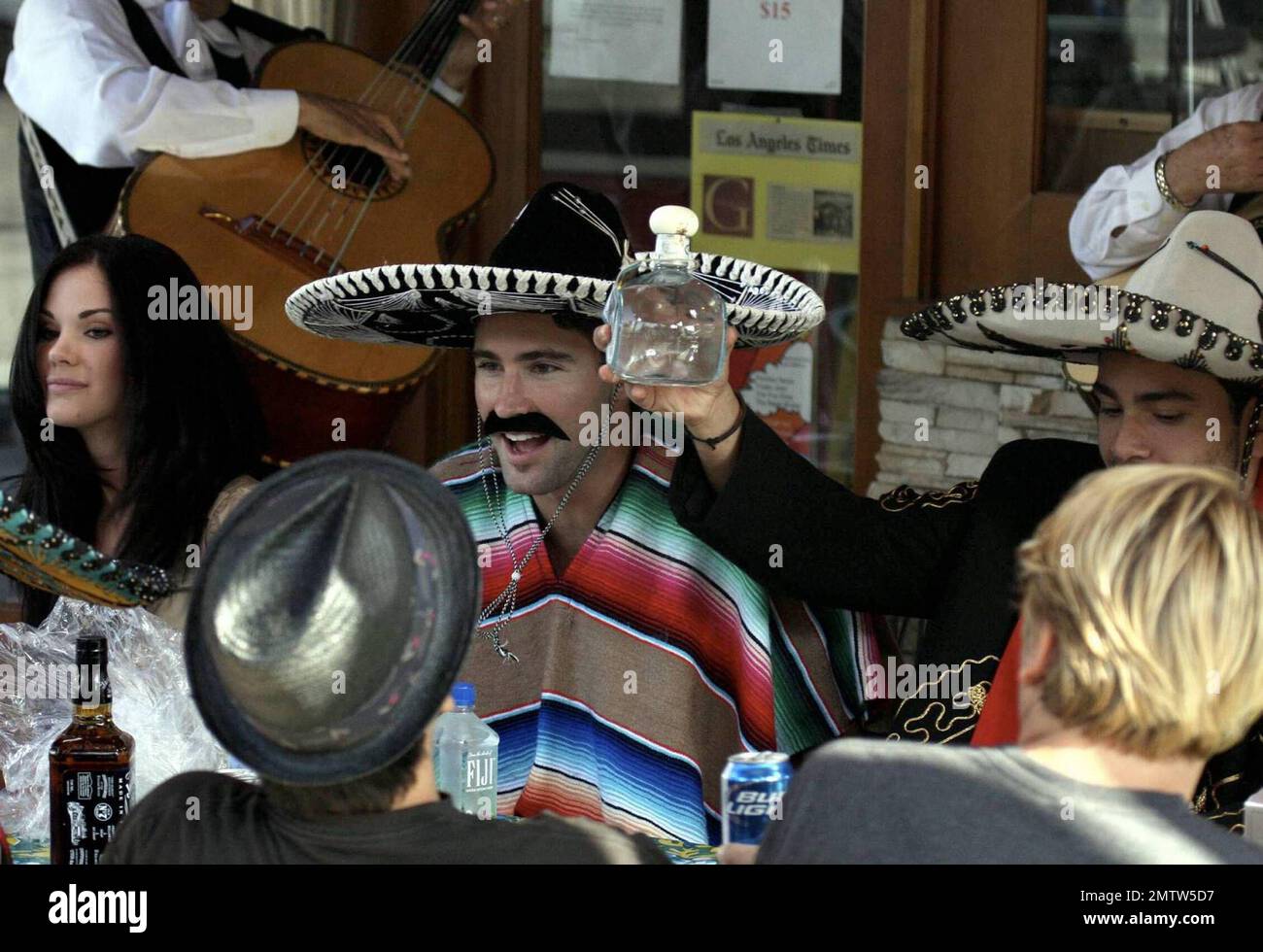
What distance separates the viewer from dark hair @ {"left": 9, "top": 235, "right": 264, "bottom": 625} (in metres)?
3.38

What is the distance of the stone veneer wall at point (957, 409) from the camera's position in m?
4.36

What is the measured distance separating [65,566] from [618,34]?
2.77 m

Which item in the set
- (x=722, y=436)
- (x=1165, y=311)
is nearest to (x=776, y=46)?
(x=722, y=436)

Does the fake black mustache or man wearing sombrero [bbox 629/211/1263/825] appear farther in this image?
the fake black mustache

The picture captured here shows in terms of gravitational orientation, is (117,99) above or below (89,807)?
above

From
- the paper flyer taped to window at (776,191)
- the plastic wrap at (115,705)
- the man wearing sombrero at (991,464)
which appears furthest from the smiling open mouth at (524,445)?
the paper flyer taped to window at (776,191)

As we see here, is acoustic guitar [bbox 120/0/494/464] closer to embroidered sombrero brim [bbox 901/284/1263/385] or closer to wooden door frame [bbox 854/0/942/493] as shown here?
wooden door frame [bbox 854/0/942/493]

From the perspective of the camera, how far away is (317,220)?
154 inches

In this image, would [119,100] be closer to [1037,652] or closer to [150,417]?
[150,417]

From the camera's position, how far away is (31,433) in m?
3.49

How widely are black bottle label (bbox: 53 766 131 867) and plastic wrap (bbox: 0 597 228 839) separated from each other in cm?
15

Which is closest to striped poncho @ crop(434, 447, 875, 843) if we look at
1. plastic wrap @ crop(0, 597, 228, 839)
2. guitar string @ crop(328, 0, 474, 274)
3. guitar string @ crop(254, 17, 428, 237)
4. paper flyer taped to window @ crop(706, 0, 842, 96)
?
plastic wrap @ crop(0, 597, 228, 839)

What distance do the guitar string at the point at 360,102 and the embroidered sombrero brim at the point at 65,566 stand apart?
5.10 ft
